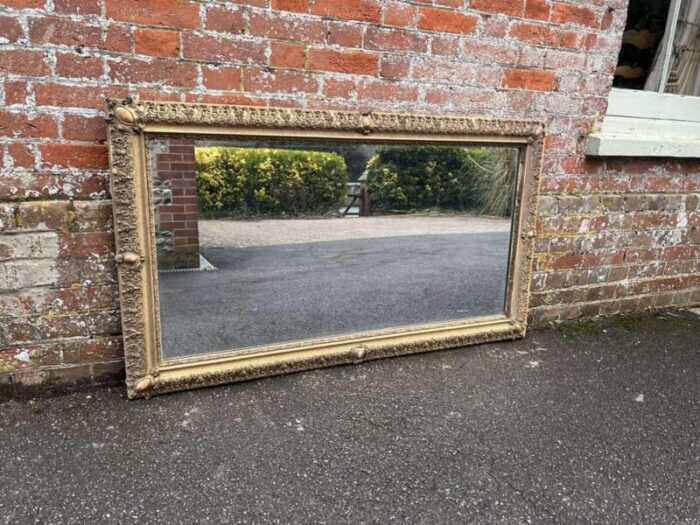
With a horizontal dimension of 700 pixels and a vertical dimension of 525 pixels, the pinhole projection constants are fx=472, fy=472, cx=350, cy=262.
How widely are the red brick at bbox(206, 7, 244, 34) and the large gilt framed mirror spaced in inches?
10.7

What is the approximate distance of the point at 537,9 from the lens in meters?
2.04

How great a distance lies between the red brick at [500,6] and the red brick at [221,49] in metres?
0.91

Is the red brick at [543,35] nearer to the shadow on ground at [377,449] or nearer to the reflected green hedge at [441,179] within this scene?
the reflected green hedge at [441,179]

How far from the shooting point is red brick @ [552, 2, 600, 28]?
6.82ft

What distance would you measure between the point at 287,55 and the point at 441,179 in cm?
82

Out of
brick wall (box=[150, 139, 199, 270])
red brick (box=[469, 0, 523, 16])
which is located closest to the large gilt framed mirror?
brick wall (box=[150, 139, 199, 270])

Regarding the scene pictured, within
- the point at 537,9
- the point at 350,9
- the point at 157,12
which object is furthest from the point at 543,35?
the point at 157,12

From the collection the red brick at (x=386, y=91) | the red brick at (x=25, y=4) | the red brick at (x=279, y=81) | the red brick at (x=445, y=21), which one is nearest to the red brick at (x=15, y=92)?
the red brick at (x=25, y=4)

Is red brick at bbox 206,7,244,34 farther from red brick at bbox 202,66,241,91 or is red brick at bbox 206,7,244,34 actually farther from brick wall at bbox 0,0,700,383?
red brick at bbox 202,66,241,91

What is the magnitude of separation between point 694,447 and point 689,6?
2313 mm

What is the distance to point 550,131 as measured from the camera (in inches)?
87.2

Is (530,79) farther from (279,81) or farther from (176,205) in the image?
(176,205)

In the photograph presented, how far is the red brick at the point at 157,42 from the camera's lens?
1562 mm

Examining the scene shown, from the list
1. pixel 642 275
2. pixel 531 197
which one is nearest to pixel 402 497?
pixel 531 197
